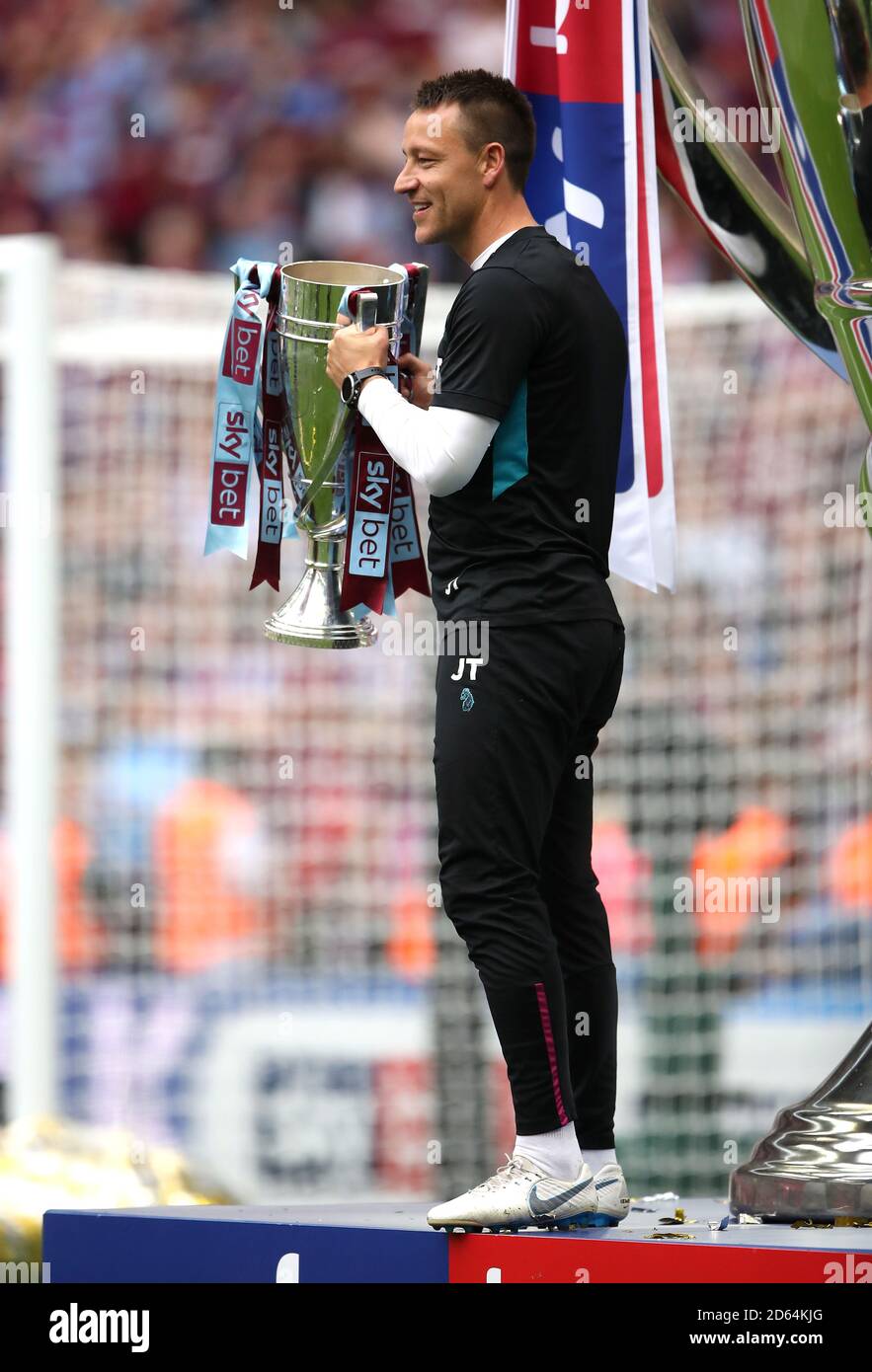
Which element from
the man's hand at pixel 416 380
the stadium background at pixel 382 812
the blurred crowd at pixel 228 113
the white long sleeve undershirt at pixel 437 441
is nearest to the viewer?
the white long sleeve undershirt at pixel 437 441

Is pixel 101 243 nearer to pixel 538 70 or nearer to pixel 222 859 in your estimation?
pixel 222 859

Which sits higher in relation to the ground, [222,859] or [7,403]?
[7,403]

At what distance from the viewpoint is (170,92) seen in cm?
737

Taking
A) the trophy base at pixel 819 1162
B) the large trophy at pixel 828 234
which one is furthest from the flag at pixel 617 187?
the trophy base at pixel 819 1162

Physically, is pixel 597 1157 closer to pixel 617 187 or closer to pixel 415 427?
pixel 415 427

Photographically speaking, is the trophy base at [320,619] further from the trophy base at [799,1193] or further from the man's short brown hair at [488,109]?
the trophy base at [799,1193]

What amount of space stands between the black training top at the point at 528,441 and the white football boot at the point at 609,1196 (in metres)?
0.65

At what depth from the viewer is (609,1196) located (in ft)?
7.41

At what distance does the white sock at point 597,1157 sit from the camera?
231 centimetres

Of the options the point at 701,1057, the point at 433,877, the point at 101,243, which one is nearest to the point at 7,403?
the point at 433,877

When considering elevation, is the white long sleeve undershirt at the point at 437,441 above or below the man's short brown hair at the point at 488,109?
below

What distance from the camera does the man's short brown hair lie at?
2.20 m

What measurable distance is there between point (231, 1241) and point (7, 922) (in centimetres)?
184

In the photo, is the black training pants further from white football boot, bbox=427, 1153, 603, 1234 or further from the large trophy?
the large trophy
